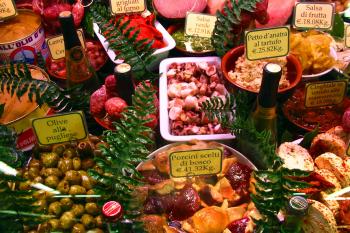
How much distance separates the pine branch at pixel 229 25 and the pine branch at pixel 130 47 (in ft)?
0.99

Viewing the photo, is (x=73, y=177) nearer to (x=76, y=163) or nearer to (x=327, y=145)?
(x=76, y=163)

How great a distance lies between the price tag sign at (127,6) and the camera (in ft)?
6.26

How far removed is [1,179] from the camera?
39.3 inches

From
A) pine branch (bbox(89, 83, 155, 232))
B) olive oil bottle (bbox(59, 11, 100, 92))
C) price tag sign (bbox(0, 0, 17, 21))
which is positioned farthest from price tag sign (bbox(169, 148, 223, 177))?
price tag sign (bbox(0, 0, 17, 21))

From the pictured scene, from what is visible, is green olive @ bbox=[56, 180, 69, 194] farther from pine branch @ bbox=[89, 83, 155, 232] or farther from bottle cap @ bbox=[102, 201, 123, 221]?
bottle cap @ bbox=[102, 201, 123, 221]

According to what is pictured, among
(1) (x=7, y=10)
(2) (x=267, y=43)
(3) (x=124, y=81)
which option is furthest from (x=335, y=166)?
(1) (x=7, y=10)

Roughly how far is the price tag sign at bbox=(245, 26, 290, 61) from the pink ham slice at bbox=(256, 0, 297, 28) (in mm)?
535

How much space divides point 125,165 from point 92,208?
18 centimetres

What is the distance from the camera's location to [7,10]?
1.88 metres

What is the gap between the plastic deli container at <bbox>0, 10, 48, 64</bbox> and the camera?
1.76 m

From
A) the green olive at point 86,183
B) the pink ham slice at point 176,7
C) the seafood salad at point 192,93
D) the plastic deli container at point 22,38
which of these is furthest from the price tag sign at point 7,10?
the green olive at point 86,183

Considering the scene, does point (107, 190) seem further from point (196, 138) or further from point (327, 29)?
point (327, 29)

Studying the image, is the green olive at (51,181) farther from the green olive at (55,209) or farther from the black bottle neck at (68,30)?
the black bottle neck at (68,30)

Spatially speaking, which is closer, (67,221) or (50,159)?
(67,221)
